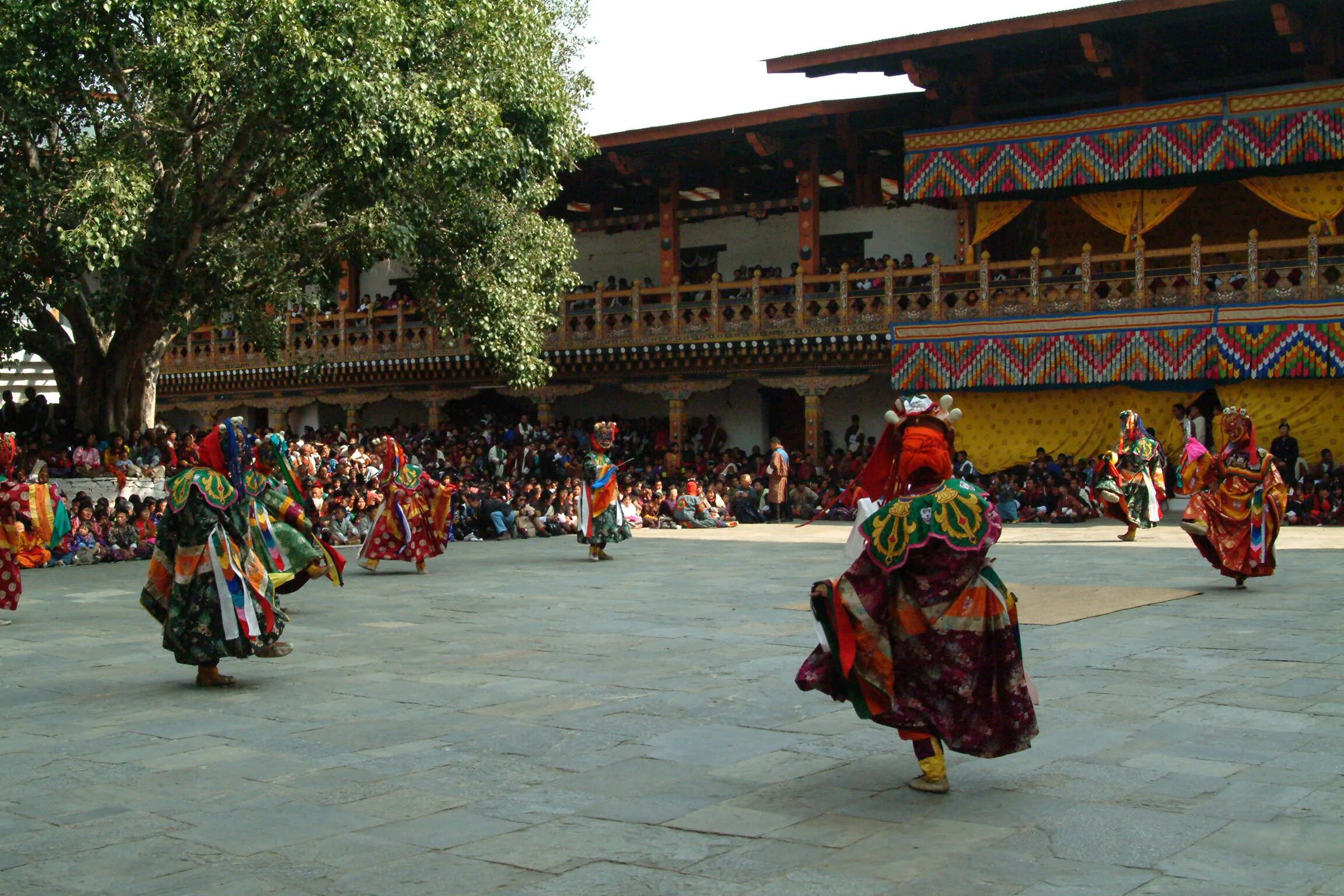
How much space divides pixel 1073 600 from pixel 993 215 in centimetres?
1566

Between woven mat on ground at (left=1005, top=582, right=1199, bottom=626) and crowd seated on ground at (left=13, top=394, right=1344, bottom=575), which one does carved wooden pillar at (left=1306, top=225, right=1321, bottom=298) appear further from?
woven mat on ground at (left=1005, top=582, right=1199, bottom=626)

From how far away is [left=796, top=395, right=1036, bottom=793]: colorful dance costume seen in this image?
217 inches

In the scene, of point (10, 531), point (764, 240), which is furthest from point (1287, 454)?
point (10, 531)

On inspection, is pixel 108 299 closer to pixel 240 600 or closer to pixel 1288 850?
pixel 240 600

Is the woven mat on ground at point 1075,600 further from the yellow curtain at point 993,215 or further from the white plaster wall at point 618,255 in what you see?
the white plaster wall at point 618,255

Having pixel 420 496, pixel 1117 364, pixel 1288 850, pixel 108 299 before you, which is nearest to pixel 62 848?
pixel 1288 850

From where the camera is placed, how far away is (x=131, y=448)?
2067cm

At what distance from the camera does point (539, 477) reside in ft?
86.2

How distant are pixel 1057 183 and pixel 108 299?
15.4 meters

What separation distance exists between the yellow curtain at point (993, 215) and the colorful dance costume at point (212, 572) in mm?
19832

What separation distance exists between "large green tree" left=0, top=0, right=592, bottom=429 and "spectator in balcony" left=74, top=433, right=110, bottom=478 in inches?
34.7

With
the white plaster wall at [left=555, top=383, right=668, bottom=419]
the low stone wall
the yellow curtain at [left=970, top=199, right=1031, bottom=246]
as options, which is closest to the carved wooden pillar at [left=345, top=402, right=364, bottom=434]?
the white plaster wall at [left=555, top=383, right=668, bottom=419]

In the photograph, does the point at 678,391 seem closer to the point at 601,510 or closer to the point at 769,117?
the point at 769,117

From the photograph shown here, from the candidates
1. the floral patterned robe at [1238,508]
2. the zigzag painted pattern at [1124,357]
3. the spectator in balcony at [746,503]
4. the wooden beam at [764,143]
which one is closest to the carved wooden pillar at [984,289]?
the zigzag painted pattern at [1124,357]
